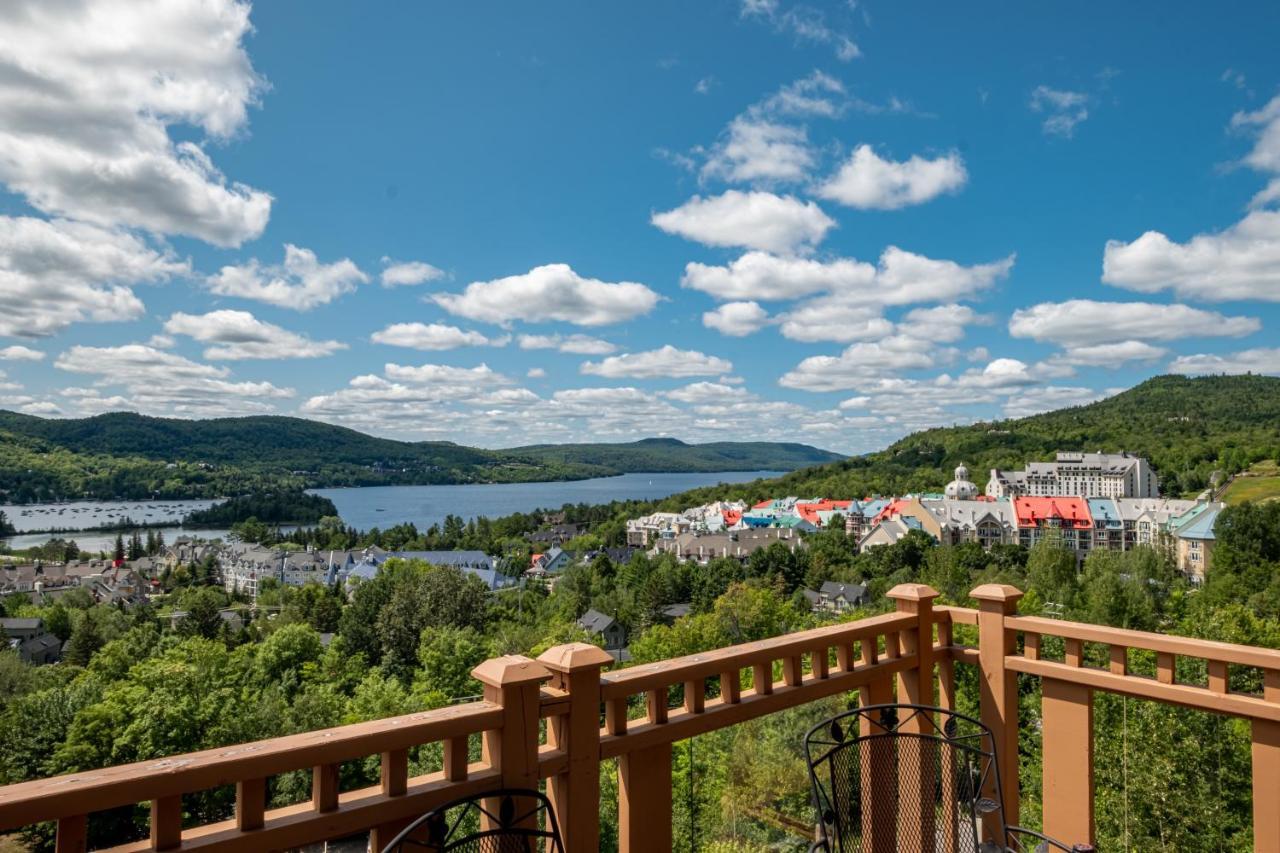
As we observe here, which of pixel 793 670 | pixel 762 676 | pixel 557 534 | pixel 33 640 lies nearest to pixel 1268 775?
pixel 793 670

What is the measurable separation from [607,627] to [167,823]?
135 ft

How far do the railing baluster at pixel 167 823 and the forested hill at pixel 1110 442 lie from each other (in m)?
74.2

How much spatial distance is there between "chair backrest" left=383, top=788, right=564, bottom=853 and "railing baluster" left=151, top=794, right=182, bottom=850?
0.39 metres

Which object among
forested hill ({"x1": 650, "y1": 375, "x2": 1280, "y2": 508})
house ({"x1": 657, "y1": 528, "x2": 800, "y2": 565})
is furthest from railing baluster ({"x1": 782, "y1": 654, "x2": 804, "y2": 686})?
forested hill ({"x1": 650, "y1": 375, "x2": 1280, "y2": 508})

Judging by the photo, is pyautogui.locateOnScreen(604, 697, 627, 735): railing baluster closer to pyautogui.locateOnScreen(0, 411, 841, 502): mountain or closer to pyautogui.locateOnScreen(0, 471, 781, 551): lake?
pyautogui.locateOnScreen(0, 471, 781, 551): lake

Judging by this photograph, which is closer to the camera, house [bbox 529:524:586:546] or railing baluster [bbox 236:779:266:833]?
railing baluster [bbox 236:779:266:833]

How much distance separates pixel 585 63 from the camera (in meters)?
12.9

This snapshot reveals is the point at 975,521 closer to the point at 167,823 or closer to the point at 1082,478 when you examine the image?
the point at 1082,478

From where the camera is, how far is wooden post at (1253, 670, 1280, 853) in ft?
7.33

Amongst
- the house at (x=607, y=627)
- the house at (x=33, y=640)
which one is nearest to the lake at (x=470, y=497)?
the house at (x=33, y=640)

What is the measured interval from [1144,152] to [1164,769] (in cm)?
1734

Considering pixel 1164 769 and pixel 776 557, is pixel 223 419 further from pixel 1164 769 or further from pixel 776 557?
pixel 1164 769

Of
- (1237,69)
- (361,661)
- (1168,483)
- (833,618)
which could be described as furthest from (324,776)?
(1168,483)

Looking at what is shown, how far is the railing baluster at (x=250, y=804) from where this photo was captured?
1335 mm
